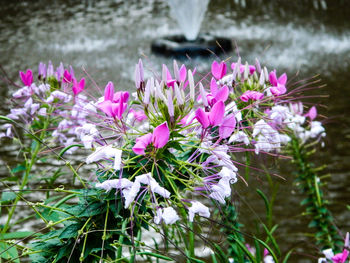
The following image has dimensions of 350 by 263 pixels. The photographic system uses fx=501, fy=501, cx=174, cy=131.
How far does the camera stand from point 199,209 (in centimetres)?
91

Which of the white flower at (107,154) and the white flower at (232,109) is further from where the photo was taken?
the white flower at (232,109)

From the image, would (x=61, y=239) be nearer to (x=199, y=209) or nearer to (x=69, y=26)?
(x=199, y=209)

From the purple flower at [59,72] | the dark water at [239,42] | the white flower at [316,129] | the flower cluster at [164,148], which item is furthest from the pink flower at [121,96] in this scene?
the dark water at [239,42]

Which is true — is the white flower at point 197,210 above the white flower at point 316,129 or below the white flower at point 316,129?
above

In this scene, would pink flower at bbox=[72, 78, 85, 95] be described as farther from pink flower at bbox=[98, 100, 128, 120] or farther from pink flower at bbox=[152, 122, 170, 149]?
pink flower at bbox=[152, 122, 170, 149]

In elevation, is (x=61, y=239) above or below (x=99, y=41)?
above

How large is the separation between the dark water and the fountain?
182 millimetres

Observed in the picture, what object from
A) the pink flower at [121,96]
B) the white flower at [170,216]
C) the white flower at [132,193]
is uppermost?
the pink flower at [121,96]

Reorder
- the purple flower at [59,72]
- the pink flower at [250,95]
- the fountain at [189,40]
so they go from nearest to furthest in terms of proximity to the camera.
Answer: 1. the pink flower at [250,95]
2. the purple flower at [59,72]
3. the fountain at [189,40]

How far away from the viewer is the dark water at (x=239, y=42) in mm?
3115

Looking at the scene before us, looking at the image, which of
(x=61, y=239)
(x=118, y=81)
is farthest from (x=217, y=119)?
(x=118, y=81)

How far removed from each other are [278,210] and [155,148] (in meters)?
1.91

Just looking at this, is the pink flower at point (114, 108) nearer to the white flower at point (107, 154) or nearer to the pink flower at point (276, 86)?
the white flower at point (107, 154)

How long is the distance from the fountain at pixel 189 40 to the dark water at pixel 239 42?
0.18 meters
